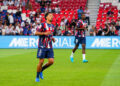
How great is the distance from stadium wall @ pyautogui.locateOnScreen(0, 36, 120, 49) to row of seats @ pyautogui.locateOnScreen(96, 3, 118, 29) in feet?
8.81

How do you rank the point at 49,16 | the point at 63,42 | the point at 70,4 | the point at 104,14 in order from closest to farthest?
the point at 49,16 → the point at 63,42 → the point at 104,14 → the point at 70,4

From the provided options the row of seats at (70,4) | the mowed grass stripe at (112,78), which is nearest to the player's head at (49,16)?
the mowed grass stripe at (112,78)

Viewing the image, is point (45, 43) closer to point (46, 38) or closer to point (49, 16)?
point (46, 38)

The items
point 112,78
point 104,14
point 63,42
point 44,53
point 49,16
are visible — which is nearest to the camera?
point 49,16

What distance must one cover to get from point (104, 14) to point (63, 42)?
6.36 metres

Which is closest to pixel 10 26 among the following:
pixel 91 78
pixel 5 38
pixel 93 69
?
pixel 5 38

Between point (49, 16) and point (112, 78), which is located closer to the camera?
point (49, 16)

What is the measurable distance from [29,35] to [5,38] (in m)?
2.18

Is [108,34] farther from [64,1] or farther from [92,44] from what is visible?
[64,1]

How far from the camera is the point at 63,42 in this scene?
30.3m

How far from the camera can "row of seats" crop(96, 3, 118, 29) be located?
33.1 m

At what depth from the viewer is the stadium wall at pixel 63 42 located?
97.6 ft

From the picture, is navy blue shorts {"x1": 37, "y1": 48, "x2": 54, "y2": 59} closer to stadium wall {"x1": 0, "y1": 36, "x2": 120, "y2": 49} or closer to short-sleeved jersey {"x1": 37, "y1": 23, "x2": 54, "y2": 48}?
short-sleeved jersey {"x1": 37, "y1": 23, "x2": 54, "y2": 48}

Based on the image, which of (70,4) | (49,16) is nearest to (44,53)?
(49,16)
